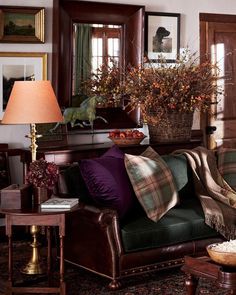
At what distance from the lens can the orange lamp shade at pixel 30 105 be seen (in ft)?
14.8

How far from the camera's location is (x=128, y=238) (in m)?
4.56

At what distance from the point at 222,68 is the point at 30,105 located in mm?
3395

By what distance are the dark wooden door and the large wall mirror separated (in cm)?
97

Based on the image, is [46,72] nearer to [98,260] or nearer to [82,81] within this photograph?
[82,81]

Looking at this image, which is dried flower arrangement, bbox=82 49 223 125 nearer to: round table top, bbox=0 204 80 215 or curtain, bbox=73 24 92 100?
curtain, bbox=73 24 92 100

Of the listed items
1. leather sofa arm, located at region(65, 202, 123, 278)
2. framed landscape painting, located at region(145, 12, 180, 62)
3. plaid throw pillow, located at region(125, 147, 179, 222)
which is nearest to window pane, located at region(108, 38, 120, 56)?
framed landscape painting, located at region(145, 12, 180, 62)

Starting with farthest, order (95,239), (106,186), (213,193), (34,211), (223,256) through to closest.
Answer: (213,193) → (106,186) → (95,239) → (34,211) → (223,256)

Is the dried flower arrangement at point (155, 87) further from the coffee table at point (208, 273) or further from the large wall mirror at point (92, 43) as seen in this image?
the coffee table at point (208, 273)

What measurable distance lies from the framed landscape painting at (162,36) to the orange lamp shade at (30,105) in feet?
8.02

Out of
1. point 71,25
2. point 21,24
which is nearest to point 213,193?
point 71,25

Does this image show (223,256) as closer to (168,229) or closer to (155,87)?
(168,229)

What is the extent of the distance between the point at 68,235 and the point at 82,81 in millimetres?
1941

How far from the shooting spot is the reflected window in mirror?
638 centimetres

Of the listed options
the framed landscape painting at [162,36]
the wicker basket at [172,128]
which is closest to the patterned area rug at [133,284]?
the wicker basket at [172,128]
